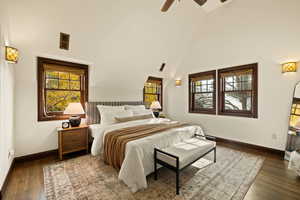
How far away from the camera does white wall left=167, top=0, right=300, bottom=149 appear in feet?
8.20

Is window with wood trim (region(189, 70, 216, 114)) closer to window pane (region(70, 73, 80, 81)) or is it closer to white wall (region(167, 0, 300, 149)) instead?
white wall (region(167, 0, 300, 149))

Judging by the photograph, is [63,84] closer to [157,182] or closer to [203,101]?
[157,182]

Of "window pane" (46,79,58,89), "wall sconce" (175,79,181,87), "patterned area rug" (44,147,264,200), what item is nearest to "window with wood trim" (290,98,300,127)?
"patterned area rug" (44,147,264,200)

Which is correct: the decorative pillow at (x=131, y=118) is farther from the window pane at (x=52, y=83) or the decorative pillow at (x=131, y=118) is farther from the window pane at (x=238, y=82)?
the window pane at (x=238, y=82)

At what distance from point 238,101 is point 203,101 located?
1.05 metres

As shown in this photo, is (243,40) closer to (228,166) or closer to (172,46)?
(172,46)

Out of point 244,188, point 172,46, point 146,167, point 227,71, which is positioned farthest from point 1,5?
point 227,71

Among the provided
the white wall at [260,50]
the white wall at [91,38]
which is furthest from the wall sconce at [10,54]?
the white wall at [260,50]

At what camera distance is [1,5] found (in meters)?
1.77

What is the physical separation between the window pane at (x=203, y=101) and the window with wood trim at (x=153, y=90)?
55.5 inches

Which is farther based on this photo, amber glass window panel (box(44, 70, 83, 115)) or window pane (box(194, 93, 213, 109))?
window pane (box(194, 93, 213, 109))

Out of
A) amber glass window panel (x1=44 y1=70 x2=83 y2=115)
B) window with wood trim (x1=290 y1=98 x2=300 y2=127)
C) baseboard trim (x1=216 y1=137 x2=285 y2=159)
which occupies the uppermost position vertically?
amber glass window panel (x1=44 y1=70 x2=83 y2=115)

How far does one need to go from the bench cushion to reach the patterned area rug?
0.34 m

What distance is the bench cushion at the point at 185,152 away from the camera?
186 cm
